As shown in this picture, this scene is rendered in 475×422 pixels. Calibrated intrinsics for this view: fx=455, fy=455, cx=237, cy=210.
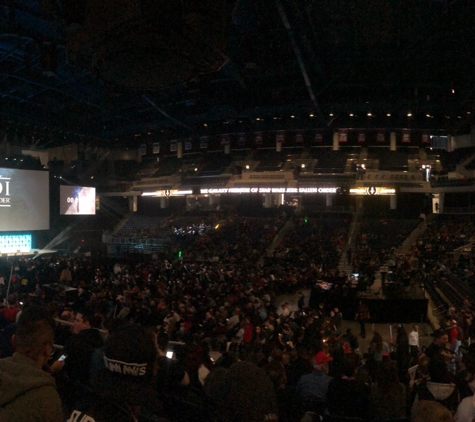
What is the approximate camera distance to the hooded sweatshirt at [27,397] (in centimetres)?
134

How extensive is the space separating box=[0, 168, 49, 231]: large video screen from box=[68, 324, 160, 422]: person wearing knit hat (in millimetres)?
19693

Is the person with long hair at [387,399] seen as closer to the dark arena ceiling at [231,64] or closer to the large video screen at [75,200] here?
the dark arena ceiling at [231,64]

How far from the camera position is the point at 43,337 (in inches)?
65.3

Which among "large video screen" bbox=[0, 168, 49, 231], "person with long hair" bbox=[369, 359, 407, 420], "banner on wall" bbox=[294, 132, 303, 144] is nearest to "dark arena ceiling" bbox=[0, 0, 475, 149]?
"banner on wall" bbox=[294, 132, 303, 144]

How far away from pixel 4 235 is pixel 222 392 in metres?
22.5

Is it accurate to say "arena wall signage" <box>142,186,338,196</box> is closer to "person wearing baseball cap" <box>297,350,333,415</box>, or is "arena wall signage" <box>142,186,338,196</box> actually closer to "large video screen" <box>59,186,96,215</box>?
"large video screen" <box>59,186,96,215</box>

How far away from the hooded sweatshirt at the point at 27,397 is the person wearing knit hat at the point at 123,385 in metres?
0.14

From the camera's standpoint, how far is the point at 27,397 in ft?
4.46

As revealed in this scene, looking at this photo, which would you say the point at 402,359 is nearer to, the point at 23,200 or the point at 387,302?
the point at 387,302

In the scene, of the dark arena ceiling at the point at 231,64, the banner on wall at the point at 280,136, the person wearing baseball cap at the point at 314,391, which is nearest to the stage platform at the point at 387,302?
the dark arena ceiling at the point at 231,64

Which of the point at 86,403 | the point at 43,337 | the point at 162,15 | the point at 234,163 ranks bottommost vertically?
the point at 86,403

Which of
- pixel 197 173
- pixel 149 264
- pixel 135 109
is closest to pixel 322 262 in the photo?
pixel 149 264

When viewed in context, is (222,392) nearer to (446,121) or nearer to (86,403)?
(86,403)

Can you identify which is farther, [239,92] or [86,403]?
[239,92]
